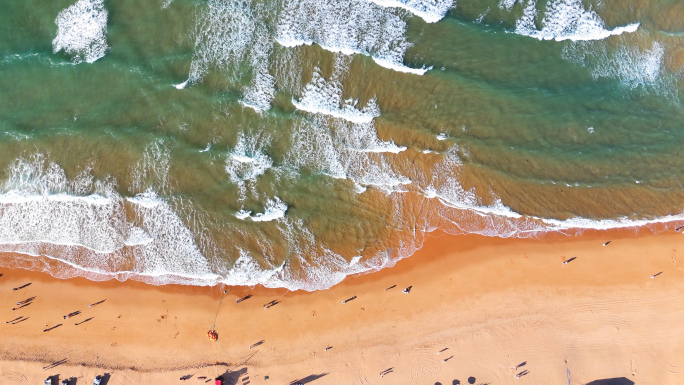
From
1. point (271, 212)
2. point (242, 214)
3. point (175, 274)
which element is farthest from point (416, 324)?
point (175, 274)

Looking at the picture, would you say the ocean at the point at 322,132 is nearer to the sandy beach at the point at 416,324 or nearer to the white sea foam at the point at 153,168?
the white sea foam at the point at 153,168

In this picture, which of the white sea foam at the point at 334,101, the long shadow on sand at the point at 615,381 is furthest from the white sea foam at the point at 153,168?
the long shadow on sand at the point at 615,381

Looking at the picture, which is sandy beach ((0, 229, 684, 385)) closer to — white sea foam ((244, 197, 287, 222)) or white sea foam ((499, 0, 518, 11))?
white sea foam ((244, 197, 287, 222))

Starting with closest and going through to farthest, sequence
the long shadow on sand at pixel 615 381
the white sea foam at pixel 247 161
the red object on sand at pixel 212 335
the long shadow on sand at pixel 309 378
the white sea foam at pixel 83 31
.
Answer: the long shadow on sand at pixel 615 381 < the red object on sand at pixel 212 335 < the long shadow on sand at pixel 309 378 < the white sea foam at pixel 247 161 < the white sea foam at pixel 83 31

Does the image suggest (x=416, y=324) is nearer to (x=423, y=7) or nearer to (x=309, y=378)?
(x=309, y=378)

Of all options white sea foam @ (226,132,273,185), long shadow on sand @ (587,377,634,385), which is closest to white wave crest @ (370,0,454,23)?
white sea foam @ (226,132,273,185)

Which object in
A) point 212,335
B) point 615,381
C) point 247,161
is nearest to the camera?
point 615,381
